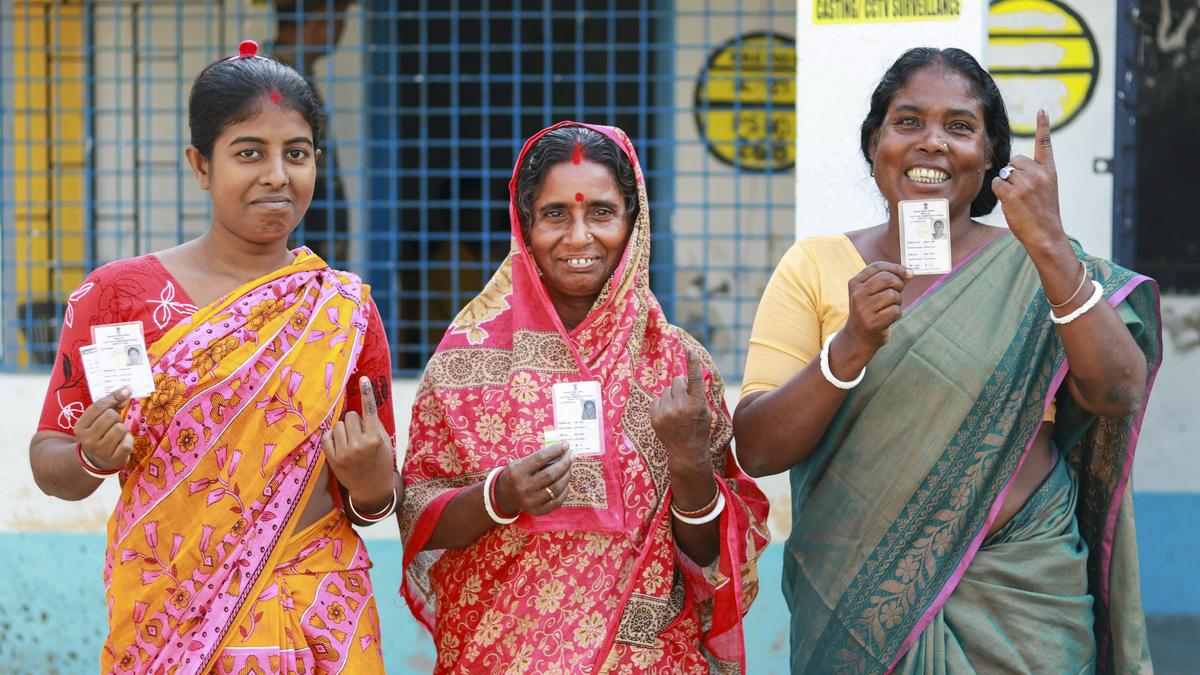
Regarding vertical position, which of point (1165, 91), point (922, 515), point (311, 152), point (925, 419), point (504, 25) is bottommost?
point (922, 515)

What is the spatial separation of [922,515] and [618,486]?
0.64m

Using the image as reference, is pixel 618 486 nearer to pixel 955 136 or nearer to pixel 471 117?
pixel 955 136

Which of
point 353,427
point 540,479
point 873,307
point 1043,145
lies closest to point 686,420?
point 540,479

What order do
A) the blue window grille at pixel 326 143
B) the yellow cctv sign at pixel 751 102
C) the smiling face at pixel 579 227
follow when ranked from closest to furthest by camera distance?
the smiling face at pixel 579 227, the blue window grille at pixel 326 143, the yellow cctv sign at pixel 751 102

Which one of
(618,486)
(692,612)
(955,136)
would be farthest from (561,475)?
(955,136)

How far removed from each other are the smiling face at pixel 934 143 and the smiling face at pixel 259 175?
1.23 meters

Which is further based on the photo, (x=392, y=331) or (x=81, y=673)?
(x=392, y=331)

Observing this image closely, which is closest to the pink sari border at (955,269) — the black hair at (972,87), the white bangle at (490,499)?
the black hair at (972,87)

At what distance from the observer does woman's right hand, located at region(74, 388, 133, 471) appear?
2.59 metres

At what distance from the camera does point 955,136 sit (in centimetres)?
297

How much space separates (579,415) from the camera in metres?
2.83

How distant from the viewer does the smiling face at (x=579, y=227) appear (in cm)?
308

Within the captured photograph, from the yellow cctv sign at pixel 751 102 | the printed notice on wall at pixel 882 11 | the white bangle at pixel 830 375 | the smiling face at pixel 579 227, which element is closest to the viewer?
the white bangle at pixel 830 375

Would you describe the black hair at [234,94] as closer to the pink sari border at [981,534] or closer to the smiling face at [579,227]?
the smiling face at [579,227]
